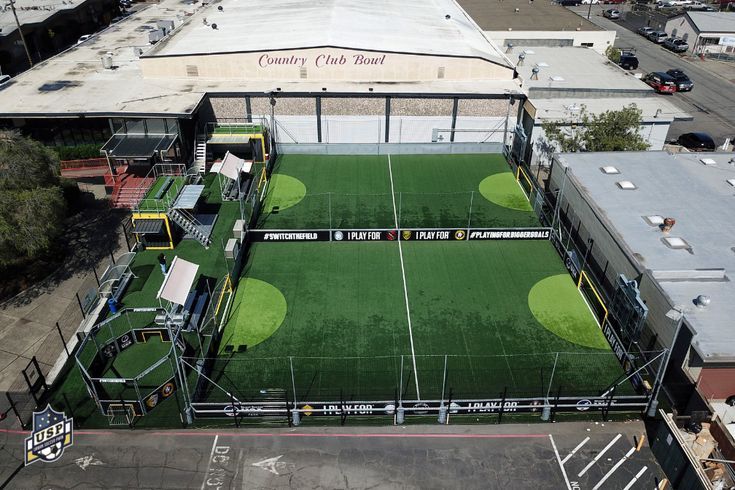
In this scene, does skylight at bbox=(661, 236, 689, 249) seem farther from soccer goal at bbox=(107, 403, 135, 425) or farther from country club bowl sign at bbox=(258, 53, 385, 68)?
country club bowl sign at bbox=(258, 53, 385, 68)

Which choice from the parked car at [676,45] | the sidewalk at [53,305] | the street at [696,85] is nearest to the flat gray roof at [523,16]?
the street at [696,85]

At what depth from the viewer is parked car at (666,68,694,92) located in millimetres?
55625

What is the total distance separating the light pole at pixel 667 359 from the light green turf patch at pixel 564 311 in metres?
3.78

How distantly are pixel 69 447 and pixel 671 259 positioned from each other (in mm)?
25660

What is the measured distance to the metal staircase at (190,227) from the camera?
3131 centimetres

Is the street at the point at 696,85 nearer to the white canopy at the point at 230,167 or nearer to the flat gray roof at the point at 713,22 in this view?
the flat gray roof at the point at 713,22

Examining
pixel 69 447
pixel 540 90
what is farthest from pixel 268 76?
pixel 69 447

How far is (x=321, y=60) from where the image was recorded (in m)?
41.1

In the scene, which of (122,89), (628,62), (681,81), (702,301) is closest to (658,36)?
(628,62)

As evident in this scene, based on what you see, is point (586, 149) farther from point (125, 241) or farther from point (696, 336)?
point (125, 241)

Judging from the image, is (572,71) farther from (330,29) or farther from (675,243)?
(675,243)

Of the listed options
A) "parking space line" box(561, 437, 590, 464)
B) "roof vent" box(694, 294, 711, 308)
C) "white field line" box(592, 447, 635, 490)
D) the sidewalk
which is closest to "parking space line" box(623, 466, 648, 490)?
"white field line" box(592, 447, 635, 490)

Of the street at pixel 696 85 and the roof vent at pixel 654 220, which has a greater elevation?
the roof vent at pixel 654 220

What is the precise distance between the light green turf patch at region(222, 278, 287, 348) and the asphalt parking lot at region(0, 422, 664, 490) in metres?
4.97
